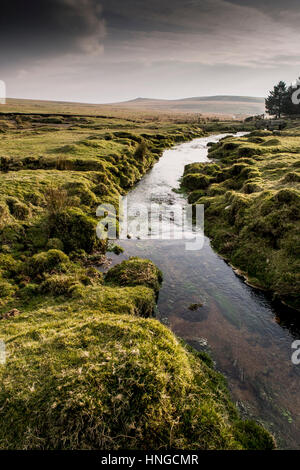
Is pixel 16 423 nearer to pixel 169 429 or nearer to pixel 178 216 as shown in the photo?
pixel 169 429

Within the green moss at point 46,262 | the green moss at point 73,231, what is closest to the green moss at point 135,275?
the green moss at point 46,262

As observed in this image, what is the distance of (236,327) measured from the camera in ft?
40.0

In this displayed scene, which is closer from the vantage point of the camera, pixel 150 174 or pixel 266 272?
pixel 266 272

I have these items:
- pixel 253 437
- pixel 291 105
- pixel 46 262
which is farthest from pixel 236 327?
pixel 291 105

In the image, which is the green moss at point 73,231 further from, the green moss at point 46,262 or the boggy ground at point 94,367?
the green moss at point 46,262

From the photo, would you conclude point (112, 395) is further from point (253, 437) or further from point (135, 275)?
point (135, 275)

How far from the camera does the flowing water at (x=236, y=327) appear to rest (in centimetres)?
869

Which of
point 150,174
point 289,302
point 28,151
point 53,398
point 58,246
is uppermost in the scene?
point 28,151

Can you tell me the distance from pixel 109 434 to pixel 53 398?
157cm

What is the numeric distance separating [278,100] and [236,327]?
144 meters

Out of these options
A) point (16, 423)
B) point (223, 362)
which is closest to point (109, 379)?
point (16, 423)

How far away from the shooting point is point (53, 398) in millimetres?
5914

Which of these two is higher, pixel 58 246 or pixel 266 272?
pixel 58 246

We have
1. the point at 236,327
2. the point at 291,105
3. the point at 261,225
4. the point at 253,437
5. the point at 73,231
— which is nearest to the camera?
the point at 253,437
